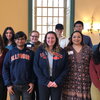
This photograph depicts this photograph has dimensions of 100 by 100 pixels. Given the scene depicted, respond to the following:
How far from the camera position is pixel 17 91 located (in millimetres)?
2807

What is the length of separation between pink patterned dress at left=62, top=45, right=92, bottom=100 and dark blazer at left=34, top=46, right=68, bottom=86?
121 mm

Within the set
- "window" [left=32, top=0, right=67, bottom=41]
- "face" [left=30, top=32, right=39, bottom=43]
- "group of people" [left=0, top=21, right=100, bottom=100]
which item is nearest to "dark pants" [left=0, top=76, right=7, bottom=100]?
"group of people" [left=0, top=21, right=100, bottom=100]

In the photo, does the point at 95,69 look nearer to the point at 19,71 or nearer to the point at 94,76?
the point at 94,76

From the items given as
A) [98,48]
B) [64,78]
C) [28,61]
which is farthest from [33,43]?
[98,48]

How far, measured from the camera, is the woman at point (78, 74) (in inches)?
111

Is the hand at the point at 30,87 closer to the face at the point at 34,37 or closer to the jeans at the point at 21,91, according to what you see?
the jeans at the point at 21,91

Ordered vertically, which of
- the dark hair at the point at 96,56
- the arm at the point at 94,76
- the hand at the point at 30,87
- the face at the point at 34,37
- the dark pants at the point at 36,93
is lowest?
the dark pants at the point at 36,93

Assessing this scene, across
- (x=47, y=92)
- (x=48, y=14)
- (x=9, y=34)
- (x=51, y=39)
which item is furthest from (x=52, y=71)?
(x=48, y=14)

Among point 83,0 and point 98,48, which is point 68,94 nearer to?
Answer: point 98,48

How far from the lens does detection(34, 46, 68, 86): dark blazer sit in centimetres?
272

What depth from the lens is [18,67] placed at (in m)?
2.74

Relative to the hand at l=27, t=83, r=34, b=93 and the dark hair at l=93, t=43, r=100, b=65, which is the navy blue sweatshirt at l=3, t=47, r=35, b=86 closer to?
the hand at l=27, t=83, r=34, b=93

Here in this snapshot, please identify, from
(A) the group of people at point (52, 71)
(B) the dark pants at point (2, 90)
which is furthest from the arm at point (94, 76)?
(B) the dark pants at point (2, 90)

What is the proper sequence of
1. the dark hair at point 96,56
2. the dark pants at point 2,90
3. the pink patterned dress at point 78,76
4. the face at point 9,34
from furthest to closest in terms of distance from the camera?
1. the face at point 9,34
2. the dark pants at point 2,90
3. the pink patterned dress at point 78,76
4. the dark hair at point 96,56
